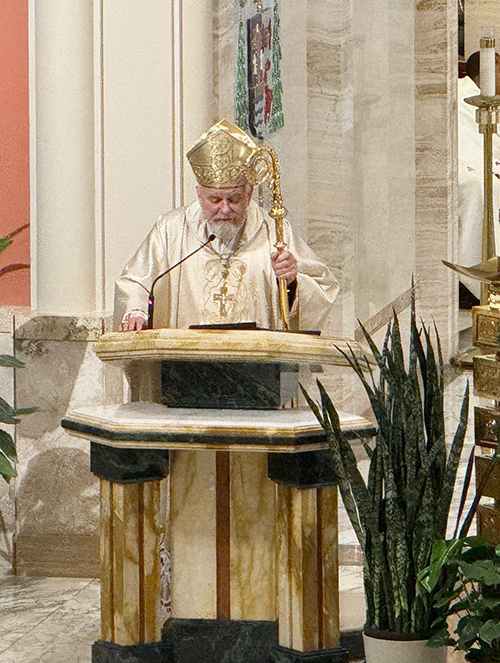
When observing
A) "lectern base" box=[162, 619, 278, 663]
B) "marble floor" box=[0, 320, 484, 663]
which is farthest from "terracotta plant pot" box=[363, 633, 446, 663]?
"marble floor" box=[0, 320, 484, 663]

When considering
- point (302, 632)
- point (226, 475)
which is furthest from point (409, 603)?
point (226, 475)

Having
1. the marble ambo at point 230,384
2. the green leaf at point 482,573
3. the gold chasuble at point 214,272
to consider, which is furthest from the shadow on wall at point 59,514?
the green leaf at point 482,573

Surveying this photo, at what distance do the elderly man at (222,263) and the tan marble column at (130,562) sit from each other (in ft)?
2.57

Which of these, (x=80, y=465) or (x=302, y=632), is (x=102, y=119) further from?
(x=302, y=632)

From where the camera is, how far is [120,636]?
4.32m

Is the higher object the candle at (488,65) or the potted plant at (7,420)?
the candle at (488,65)

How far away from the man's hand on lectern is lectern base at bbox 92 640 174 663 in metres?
1.38

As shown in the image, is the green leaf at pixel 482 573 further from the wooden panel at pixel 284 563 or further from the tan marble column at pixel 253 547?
the tan marble column at pixel 253 547

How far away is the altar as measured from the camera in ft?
13.5

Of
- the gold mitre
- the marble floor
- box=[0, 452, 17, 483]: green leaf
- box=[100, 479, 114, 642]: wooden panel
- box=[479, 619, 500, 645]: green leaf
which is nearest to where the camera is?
box=[479, 619, 500, 645]: green leaf

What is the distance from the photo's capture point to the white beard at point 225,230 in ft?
16.4

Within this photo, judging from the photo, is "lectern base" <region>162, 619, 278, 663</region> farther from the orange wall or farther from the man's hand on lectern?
the orange wall

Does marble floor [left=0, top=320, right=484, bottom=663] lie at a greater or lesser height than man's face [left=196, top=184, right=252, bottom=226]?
lesser

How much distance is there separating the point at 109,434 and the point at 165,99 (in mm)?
2840
